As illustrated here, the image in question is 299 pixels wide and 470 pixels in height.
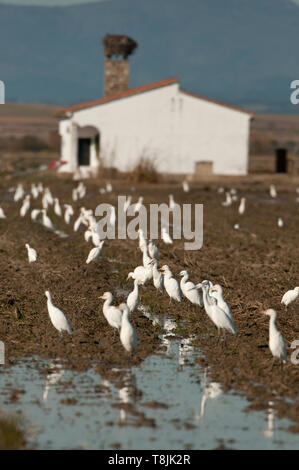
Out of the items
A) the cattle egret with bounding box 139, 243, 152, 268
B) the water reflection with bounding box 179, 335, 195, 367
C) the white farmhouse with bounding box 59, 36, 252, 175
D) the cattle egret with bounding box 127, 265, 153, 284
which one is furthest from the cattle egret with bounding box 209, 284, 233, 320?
the white farmhouse with bounding box 59, 36, 252, 175

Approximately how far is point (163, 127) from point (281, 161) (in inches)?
251

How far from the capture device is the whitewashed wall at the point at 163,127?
130 feet

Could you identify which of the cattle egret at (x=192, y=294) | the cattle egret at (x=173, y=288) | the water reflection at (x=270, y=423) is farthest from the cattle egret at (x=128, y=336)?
the cattle egret at (x=173, y=288)

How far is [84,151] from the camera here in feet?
141

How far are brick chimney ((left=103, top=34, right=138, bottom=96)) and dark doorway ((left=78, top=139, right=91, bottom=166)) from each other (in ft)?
12.3

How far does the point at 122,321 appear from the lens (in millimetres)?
9531

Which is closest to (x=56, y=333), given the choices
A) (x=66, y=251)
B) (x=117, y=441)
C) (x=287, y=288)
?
(x=117, y=441)

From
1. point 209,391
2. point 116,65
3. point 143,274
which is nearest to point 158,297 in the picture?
point 143,274

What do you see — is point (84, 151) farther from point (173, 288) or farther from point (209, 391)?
point (209, 391)

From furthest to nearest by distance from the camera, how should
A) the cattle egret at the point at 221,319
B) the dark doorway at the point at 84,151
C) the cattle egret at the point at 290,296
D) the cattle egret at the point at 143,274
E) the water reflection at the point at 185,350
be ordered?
the dark doorway at the point at 84,151
the cattle egret at the point at 143,274
the cattle egret at the point at 290,296
the cattle egret at the point at 221,319
the water reflection at the point at 185,350

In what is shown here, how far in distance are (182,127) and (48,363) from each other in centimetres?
3124

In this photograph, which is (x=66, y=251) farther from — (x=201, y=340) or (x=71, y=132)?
(x=71, y=132)

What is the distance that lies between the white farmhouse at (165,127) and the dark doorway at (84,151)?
111 inches

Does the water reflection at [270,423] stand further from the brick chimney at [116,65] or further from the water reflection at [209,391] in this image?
the brick chimney at [116,65]
